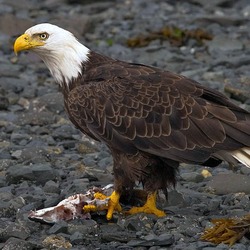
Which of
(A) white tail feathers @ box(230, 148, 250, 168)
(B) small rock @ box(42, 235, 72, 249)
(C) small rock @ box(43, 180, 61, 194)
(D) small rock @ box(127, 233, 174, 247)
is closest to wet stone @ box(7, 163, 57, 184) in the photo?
(C) small rock @ box(43, 180, 61, 194)

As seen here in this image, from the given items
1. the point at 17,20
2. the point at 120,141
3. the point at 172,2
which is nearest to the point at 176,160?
the point at 120,141

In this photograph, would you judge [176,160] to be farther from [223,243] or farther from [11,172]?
[11,172]

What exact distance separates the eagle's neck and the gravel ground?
985 millimetres

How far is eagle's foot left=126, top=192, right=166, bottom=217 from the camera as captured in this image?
7.83 m

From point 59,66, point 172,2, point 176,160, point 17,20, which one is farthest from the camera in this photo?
point 172,2

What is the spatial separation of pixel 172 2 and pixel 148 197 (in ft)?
32.7

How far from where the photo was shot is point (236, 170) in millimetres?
9148

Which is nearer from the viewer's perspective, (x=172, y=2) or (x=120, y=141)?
(x=120, y=141)

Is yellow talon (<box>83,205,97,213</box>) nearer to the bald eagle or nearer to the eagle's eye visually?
the bald eagle

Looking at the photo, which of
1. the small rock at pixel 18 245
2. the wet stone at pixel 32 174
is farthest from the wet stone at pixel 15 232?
the wet stone at pixel 32 174

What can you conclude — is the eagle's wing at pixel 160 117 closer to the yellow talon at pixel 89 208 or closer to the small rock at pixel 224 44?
the yellow talon at pixel 89 208

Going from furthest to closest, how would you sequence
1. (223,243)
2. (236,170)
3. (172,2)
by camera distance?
(172,2)
(236,170)
(223,243)

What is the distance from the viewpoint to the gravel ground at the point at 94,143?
734 cm

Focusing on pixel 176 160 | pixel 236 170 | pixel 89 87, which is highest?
pixel 89 87
